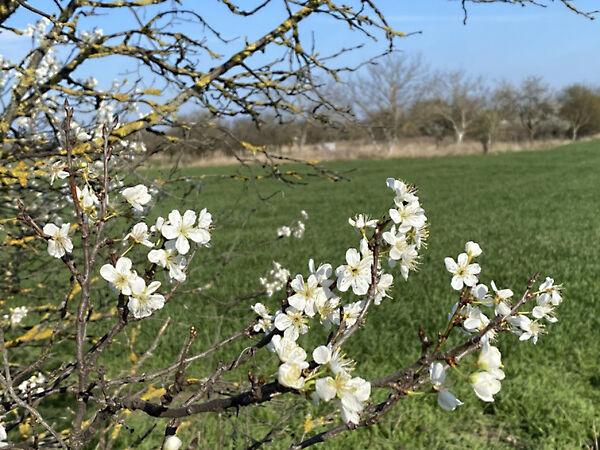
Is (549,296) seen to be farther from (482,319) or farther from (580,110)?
(580,110)

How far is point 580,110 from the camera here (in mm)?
68500

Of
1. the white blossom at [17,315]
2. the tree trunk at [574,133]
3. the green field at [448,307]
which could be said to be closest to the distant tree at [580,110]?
the tree trunk at [574,133]

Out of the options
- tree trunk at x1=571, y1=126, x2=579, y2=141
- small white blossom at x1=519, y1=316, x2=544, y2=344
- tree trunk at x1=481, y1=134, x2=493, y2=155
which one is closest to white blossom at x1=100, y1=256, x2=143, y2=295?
small white blossom at x1=519, y1=316, x2=544, y2=344

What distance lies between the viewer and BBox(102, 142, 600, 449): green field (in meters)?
4.05

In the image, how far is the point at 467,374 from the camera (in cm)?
108

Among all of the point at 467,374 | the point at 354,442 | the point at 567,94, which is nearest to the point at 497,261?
the point at 354,442

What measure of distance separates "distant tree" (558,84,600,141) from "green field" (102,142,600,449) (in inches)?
2058

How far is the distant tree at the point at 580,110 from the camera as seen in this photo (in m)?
68.2

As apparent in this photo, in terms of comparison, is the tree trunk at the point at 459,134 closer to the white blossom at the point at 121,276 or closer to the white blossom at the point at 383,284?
the white blossom at the point at 383,284

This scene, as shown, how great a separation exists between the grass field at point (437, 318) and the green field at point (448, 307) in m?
0.02

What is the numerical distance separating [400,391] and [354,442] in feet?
10.6

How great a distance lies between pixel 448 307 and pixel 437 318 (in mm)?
337

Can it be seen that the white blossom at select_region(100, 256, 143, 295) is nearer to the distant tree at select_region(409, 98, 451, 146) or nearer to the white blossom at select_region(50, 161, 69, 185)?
the white blossom at select_region(50, 161, 69, 185)

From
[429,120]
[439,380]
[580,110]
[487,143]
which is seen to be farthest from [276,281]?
[580,110]
